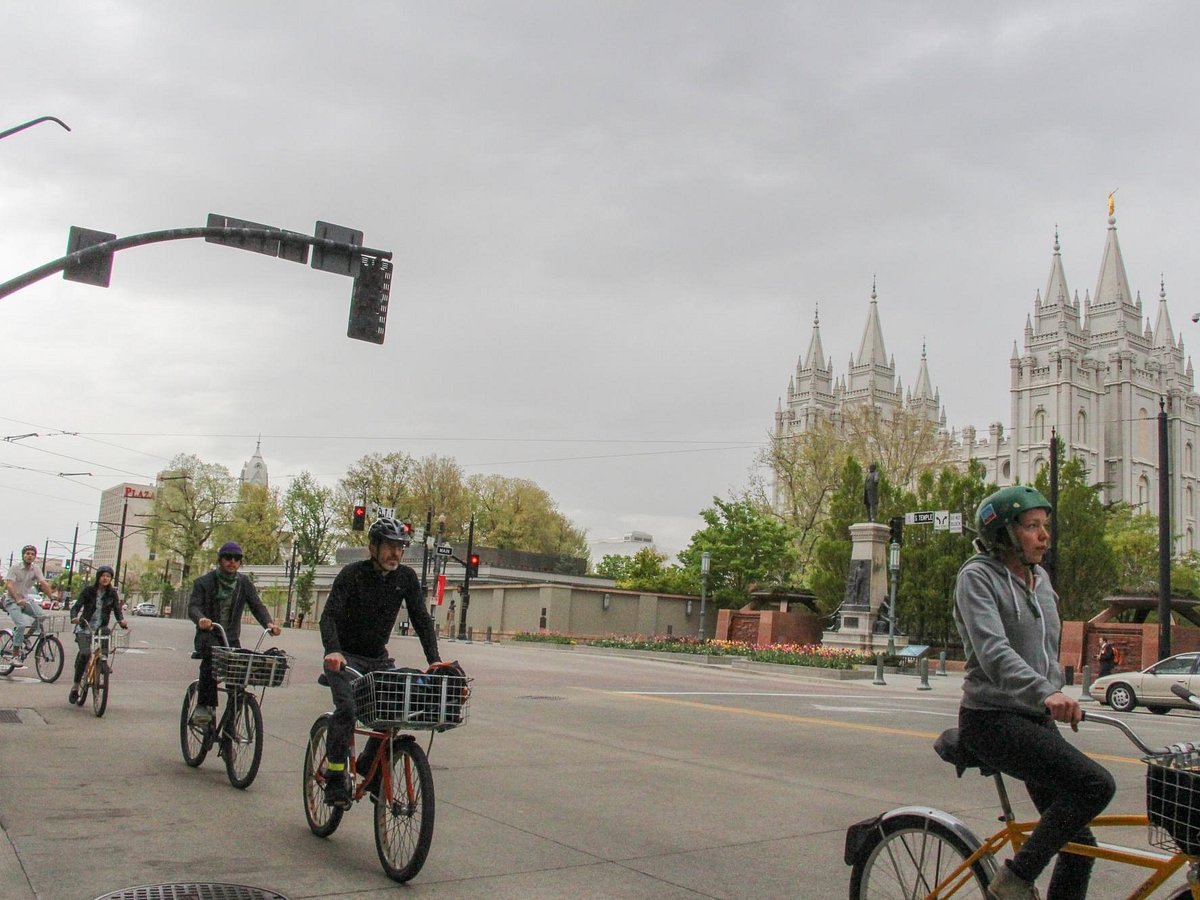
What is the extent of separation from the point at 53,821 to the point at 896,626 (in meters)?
39.4

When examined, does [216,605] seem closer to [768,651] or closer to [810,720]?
[810,720]

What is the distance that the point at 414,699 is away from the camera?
5.44 metres

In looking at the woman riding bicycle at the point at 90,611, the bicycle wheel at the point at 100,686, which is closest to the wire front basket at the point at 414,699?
the bicycle wheel at the point at 100,686

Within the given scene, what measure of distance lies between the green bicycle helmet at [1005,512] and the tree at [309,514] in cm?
8569

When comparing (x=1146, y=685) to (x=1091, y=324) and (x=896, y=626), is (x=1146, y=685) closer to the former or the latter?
(x=896, y=626)

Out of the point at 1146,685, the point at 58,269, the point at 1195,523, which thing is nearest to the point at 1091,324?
the point at 1195,523

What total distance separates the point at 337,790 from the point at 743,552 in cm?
4966

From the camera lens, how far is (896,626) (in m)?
42.8

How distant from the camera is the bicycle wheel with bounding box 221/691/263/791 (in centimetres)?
772

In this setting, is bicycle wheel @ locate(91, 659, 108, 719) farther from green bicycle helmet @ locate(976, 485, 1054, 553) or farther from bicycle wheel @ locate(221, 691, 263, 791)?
green bicycle helmet @ locate(976, 485, 1054, 553)

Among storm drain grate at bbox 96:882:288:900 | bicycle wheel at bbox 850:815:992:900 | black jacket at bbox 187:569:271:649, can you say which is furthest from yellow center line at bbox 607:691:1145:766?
storm drain grate at bbox 96:882:288:900

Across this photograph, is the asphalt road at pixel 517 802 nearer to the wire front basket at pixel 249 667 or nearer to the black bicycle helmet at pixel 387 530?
the wire front basket at pixel 249 667

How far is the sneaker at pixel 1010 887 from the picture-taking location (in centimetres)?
366

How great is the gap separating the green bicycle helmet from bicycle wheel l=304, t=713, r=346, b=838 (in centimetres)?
381
